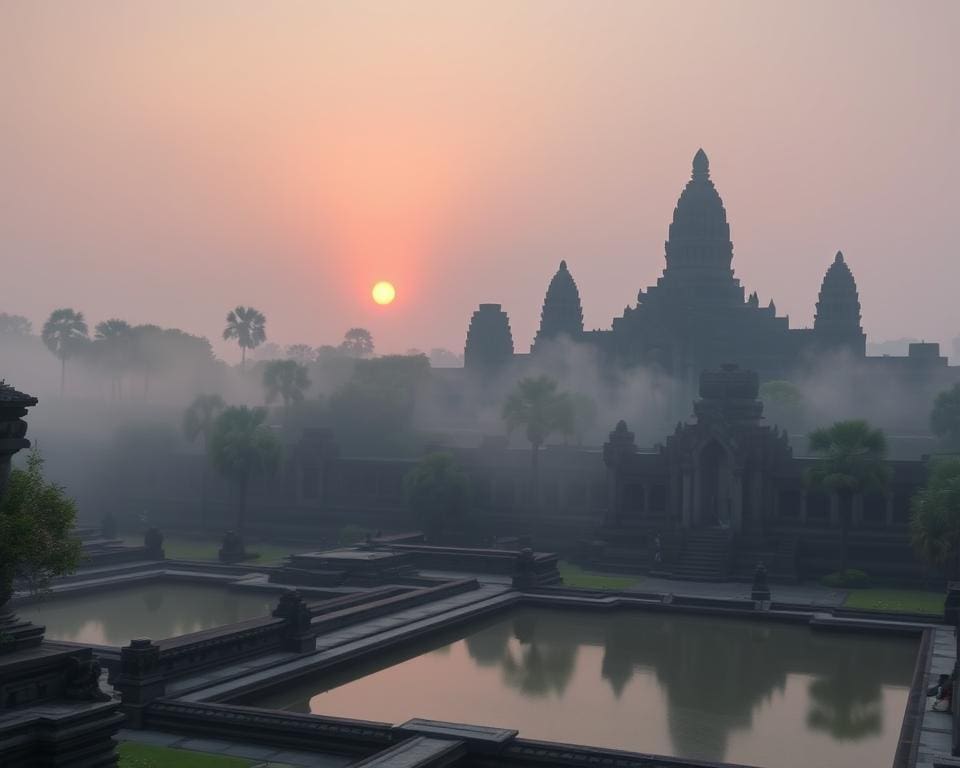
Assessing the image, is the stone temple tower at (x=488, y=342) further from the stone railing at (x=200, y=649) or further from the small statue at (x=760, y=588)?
the stone railing at (x=200, y=649)

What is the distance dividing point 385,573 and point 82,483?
43.1 meters

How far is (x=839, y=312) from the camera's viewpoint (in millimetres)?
122812

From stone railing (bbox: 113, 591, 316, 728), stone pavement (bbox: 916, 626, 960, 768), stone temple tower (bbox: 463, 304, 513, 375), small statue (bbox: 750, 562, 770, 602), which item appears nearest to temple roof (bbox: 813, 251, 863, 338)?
stone temple tower (bbox: 463, 304, 513, 375)

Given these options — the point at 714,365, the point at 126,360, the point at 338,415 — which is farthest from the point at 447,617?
the point at 126,360

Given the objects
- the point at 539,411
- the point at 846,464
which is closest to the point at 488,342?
the point at 539,411

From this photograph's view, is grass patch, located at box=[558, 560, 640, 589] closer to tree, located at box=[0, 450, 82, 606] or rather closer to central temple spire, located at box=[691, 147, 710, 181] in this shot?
tree, located at box=[0, 450, 82, 606]

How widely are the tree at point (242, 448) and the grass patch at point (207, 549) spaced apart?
2.11m

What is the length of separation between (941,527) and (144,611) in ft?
109

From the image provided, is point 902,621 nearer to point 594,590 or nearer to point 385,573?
point 594,590

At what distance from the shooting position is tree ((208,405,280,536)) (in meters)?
69.7

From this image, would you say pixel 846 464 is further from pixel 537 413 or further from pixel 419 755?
pixel 419 755

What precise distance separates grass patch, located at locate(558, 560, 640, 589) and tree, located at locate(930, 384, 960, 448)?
131ft

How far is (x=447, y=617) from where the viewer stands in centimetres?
4494

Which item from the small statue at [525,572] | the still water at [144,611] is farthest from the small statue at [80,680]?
the small statue at [525,572]
